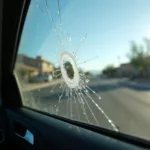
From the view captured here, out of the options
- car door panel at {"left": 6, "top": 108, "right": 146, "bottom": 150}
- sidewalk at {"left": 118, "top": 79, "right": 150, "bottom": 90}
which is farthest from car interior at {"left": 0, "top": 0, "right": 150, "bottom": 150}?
sidewalk at {"left": 118, "top": 79, "right": 150, "bottom": 90}

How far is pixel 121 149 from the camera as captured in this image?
47.9 inches

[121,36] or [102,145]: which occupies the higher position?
[121,36]

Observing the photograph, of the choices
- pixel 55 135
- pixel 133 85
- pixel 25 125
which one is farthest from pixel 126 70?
pixel 25 125

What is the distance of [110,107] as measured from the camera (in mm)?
1564

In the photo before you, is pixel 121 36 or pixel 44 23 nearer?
pixel 121 36

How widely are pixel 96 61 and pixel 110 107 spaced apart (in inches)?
11.3

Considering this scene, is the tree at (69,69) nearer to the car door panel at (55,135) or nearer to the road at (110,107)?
the road at (110,107)

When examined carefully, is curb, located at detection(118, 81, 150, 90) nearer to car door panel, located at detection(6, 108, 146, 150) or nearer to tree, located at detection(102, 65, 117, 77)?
tree, located at detection(102, 65, 117, 77)

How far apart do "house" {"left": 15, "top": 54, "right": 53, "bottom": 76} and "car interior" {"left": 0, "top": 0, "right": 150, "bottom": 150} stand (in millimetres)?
75

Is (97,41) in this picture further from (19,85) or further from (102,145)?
(19,85)

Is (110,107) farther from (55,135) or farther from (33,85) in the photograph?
(33,85)

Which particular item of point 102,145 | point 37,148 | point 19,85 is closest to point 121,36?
point 102,145

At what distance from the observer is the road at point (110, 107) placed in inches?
51.1

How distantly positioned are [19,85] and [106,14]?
1.79 meters
